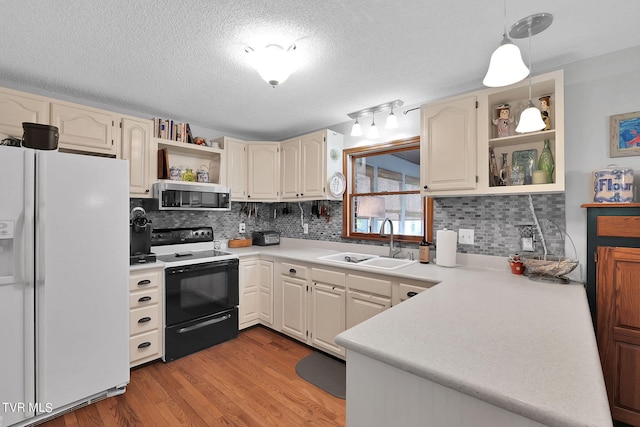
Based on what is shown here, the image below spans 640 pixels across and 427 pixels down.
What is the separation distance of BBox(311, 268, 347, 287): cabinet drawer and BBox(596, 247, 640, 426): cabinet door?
1616 mm

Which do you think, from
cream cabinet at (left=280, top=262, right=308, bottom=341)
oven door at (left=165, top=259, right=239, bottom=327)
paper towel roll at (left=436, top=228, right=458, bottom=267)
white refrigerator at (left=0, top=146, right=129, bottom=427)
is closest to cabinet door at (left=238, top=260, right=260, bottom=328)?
oven door at (left=165, top=259, right=239, bottom=327)

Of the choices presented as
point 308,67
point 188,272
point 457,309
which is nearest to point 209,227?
point 188,272

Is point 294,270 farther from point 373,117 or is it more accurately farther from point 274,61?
point 274,61

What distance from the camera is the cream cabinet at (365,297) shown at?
7.15 ft

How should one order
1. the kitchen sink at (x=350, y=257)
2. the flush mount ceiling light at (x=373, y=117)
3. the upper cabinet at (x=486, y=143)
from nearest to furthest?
the upper cabinet at (x=486, y=143), the flush mount ceiling light at (x=373, y=117), the kitchen sink at (x=350, y=257)

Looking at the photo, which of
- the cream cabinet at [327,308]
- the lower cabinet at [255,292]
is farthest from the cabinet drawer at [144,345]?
the cream cabinet at [327,308]

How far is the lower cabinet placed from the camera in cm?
306

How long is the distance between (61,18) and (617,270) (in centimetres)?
331

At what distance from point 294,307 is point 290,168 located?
157cm

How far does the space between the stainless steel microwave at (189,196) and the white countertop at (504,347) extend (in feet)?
7.62

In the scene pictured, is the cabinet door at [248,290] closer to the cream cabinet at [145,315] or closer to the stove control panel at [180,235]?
the stove control panel at [180,235]

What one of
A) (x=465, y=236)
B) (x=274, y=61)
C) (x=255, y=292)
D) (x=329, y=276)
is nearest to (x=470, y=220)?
(x=465, y=236)

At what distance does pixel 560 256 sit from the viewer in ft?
6.41

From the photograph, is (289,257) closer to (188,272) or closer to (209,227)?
(188,272)
